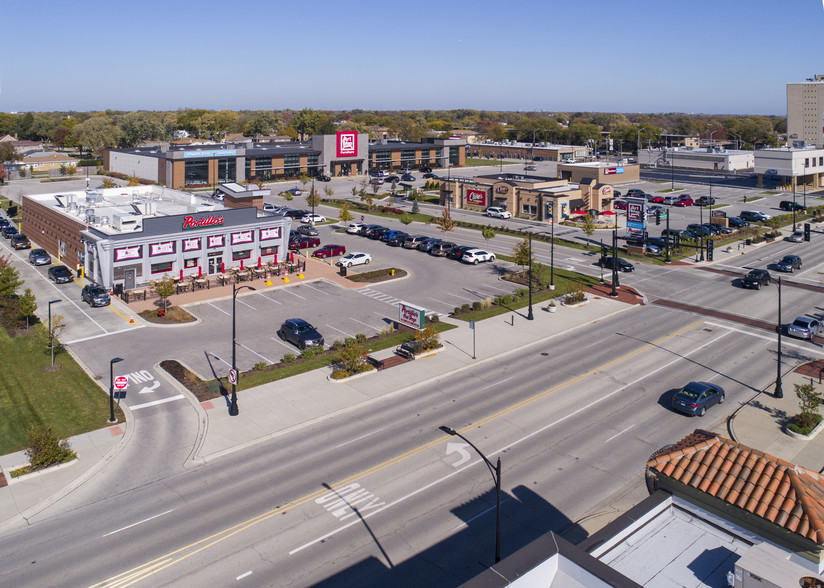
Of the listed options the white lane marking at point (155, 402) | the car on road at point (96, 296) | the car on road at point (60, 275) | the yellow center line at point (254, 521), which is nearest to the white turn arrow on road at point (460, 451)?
the yellow center line at point (254, 521)

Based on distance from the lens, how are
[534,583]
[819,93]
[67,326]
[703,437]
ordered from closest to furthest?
1. [534,583]
2. [703,437]
3. [67,326]
4. [819,93]

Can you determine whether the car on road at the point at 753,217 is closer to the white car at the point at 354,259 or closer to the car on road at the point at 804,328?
the car on road at the point at 804,328

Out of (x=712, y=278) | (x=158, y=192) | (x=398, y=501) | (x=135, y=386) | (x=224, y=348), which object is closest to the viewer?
(x=398, y=501)

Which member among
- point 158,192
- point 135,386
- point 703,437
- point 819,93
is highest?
point 819,93

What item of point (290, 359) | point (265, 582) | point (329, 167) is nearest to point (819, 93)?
point (329, 167)

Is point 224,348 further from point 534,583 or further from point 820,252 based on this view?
point 820,252

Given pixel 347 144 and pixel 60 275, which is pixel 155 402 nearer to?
pixel 60 275
